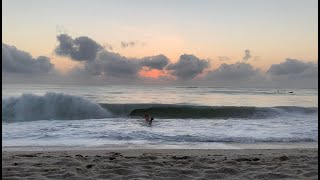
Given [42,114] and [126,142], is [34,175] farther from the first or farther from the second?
[42,114]

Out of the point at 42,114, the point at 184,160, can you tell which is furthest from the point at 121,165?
the point at 42,114

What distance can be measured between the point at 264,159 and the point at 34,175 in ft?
12.8

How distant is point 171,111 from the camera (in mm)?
24266

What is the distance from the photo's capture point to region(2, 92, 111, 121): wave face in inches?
747

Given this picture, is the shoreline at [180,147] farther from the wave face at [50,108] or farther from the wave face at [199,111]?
the wave face at [199,111]

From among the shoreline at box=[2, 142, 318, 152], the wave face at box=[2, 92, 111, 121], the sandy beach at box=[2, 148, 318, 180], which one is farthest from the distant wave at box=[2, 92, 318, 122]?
the sandy beach at box=[2, 148, 318, 180]

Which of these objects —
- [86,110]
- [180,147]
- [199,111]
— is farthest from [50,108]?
[180,147]

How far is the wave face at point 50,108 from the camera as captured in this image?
62.3 ft

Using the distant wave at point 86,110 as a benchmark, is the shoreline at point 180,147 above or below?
below

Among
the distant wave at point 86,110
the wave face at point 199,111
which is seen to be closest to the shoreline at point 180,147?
the distant wave at point 86,110

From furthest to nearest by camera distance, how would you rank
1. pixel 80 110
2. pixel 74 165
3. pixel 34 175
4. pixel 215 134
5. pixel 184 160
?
pixel 80 110 < pixel 215 134 < pixel 184 160 < pixel 74 165 < pixel 34 175

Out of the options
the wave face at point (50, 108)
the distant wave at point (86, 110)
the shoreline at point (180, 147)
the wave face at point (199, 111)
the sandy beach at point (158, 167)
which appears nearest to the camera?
the sandy beach at point (158, 167)

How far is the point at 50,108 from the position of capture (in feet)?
68.8

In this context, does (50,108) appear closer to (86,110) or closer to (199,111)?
(86,110)
